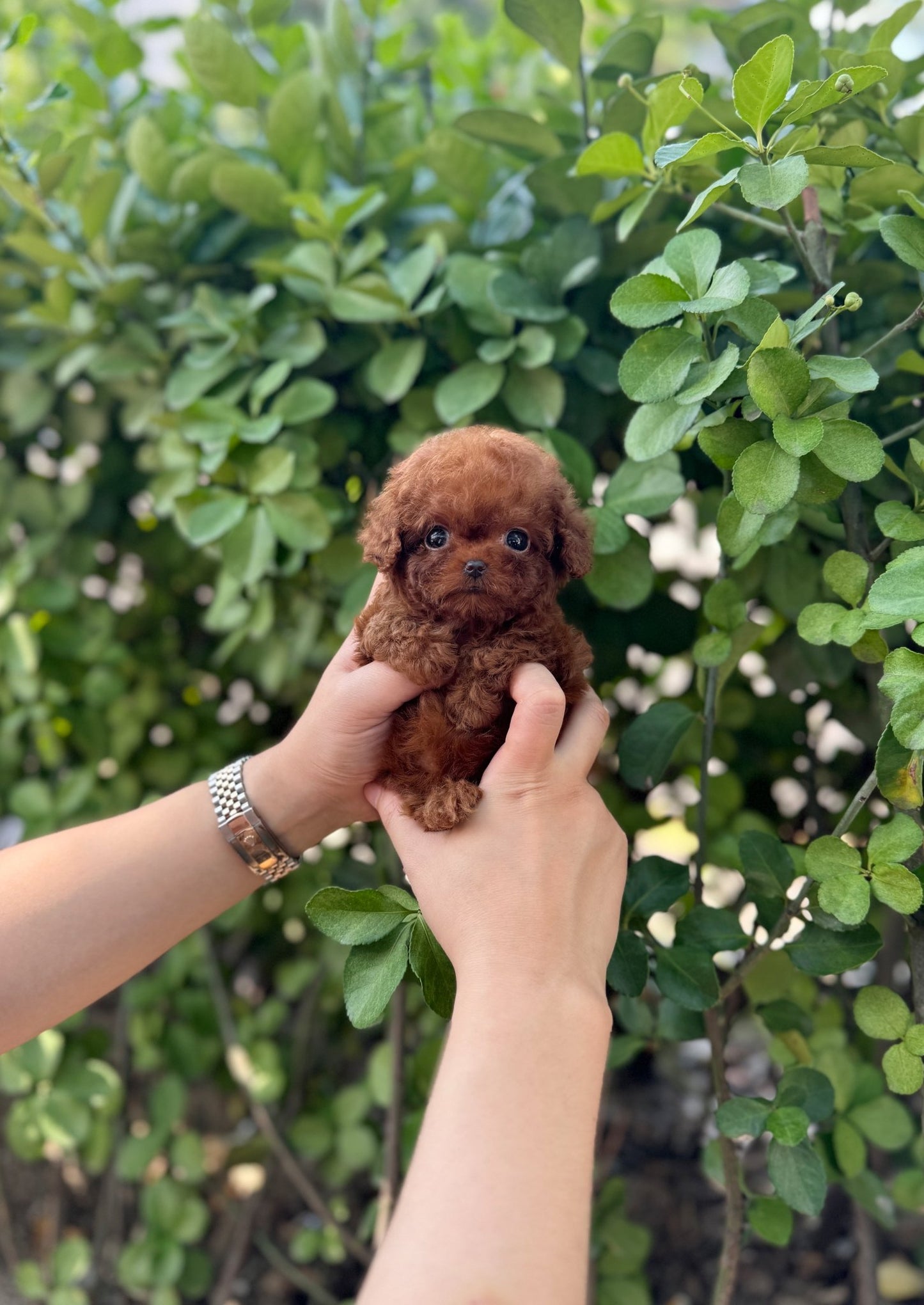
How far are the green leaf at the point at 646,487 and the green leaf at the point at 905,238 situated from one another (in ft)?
0.86

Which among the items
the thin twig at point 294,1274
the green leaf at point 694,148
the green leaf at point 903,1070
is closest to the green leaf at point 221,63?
the green leaf at point 694,148

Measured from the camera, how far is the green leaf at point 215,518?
3.50 ft

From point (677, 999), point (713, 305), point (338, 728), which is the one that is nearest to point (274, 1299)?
point (677, 999)

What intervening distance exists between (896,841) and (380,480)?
783 mm

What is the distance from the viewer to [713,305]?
0.71 metres

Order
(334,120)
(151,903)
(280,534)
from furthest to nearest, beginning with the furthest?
(334,120) < (280,534) < (151,903)

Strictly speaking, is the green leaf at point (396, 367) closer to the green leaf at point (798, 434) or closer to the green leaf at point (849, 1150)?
the green leaf at point (798, 434)

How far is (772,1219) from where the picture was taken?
3.04 feet

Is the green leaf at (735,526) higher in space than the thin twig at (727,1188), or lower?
higher

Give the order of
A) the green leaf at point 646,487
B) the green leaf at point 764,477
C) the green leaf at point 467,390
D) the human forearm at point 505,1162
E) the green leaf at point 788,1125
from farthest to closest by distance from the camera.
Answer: the green leaf at point 467,390 < the green leaf at point 646,487 < the green leaf at point 788,1125 < the green leaf at point 764,477 < the human forearm at point 505,1162

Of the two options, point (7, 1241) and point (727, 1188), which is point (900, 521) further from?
point (7, 1241)

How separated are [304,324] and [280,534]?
0.29 m

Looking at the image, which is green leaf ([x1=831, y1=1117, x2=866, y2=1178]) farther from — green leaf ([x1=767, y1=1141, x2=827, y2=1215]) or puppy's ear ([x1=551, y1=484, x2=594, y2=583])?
puppy's ear ([x1=551, y1=484, x2=594, y2=583])

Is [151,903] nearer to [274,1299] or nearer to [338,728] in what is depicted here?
[338,728]
